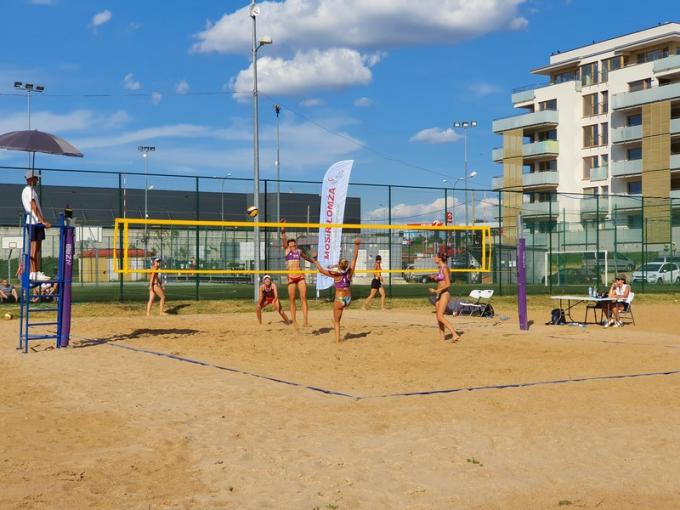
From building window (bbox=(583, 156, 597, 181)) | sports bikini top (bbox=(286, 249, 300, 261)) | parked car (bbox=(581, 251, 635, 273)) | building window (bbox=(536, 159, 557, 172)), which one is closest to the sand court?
sports bikini top (bbox=(286, 249, 300, 261))

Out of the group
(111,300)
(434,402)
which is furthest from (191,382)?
(111,300)

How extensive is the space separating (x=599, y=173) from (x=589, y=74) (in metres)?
6.58

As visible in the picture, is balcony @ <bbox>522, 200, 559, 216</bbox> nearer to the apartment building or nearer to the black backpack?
the apartment building

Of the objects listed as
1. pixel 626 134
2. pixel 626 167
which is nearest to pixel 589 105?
pixel 626 134

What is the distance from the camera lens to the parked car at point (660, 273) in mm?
29609

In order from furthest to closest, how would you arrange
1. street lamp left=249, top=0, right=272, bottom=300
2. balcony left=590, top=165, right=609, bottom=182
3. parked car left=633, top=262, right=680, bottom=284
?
1. balcony left=590, top=165, right=609, bottom=182
2. parked car left=633, top=262, right=680, bottom=284
3. street lamp left=249, top=0, right=272, bottom=300

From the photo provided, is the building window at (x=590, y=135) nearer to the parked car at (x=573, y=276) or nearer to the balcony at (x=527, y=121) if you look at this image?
the balcony at (x=527, y=121)

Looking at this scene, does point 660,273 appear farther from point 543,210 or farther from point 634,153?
point 634,153

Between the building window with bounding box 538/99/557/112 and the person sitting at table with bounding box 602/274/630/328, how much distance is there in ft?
125

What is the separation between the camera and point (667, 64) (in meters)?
44.5

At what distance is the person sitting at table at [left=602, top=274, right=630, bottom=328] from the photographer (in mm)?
16438

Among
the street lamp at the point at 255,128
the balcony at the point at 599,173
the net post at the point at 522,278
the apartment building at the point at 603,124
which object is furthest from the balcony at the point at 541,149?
the net post at the point at 522,278

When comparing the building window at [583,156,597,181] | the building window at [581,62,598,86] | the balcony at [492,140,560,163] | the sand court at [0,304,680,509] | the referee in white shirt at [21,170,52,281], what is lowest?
the sand court at [0,304,680,509]

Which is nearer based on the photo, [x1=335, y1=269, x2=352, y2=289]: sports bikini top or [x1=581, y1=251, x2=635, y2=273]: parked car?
[x1=335, y1=269, x2=352, y2=289]: sports bikini top
